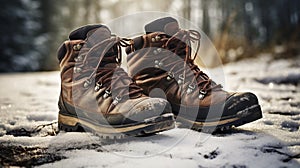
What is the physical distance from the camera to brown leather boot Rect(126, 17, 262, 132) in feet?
4.66

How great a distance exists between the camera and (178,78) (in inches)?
59.7

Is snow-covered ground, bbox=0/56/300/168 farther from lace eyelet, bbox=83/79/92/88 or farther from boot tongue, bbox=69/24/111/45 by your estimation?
boot tongue, bbox=69/24/111/45

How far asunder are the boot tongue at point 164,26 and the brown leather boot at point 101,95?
0.41 ft

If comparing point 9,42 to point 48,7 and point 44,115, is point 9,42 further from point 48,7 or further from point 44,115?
point 44,115

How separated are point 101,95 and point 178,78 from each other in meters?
0.34

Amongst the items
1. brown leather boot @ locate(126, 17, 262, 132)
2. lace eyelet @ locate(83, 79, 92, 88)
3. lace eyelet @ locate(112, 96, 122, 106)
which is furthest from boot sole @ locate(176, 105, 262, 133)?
lace eyelet @ locate(83, 79, 92, 88)

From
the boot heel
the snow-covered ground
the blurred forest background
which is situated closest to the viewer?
the snow-covered ground

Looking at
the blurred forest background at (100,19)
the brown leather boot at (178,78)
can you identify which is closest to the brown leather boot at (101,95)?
the brown leather boot at (178,78)

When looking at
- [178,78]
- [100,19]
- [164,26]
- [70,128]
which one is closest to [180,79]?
[178,78]

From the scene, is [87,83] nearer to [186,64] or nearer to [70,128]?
[70,128]

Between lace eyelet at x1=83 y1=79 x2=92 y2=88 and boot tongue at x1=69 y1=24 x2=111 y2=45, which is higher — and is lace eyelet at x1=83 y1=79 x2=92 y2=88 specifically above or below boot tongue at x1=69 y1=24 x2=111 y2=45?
below

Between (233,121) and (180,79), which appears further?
(180,79)

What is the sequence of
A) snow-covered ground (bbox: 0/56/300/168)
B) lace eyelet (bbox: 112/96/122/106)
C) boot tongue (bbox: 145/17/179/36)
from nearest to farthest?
snow-covered ground (bbox: 0/56/300/168), lace eyelet (bbox: 112/96/122/106), boot tongue (bbox: 145/17/179/36)

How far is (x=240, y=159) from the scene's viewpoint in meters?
1.11
